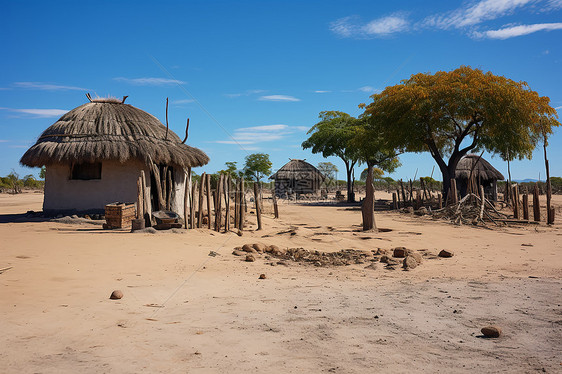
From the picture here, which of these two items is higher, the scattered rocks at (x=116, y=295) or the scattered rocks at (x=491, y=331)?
the scattered rocks at (x=116, y=295)

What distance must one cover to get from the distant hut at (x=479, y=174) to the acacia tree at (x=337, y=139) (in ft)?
23.1

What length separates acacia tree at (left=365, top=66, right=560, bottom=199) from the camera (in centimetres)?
1825

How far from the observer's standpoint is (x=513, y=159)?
23.2m

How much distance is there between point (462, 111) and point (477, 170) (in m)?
8.26

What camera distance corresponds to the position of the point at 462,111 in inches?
747

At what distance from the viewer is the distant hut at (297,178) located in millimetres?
34719

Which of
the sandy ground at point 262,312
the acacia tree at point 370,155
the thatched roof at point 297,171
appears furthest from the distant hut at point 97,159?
the thatched roof at point 297,171

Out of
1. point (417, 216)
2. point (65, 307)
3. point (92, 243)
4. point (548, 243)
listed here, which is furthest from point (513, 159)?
point (65, 307)

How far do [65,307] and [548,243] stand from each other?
10610 millimetres

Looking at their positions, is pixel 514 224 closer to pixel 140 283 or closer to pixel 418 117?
pixel 418 117

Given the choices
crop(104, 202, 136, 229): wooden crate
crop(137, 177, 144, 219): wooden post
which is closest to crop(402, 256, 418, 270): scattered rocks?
crop(137, 177, 144, 219): wooden post

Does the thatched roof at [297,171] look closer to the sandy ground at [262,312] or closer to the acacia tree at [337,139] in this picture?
the acacia tree at [337,139]

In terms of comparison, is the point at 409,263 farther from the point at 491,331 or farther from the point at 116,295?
the point at 116,295

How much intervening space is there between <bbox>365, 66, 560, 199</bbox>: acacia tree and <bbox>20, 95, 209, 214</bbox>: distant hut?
1154cm
